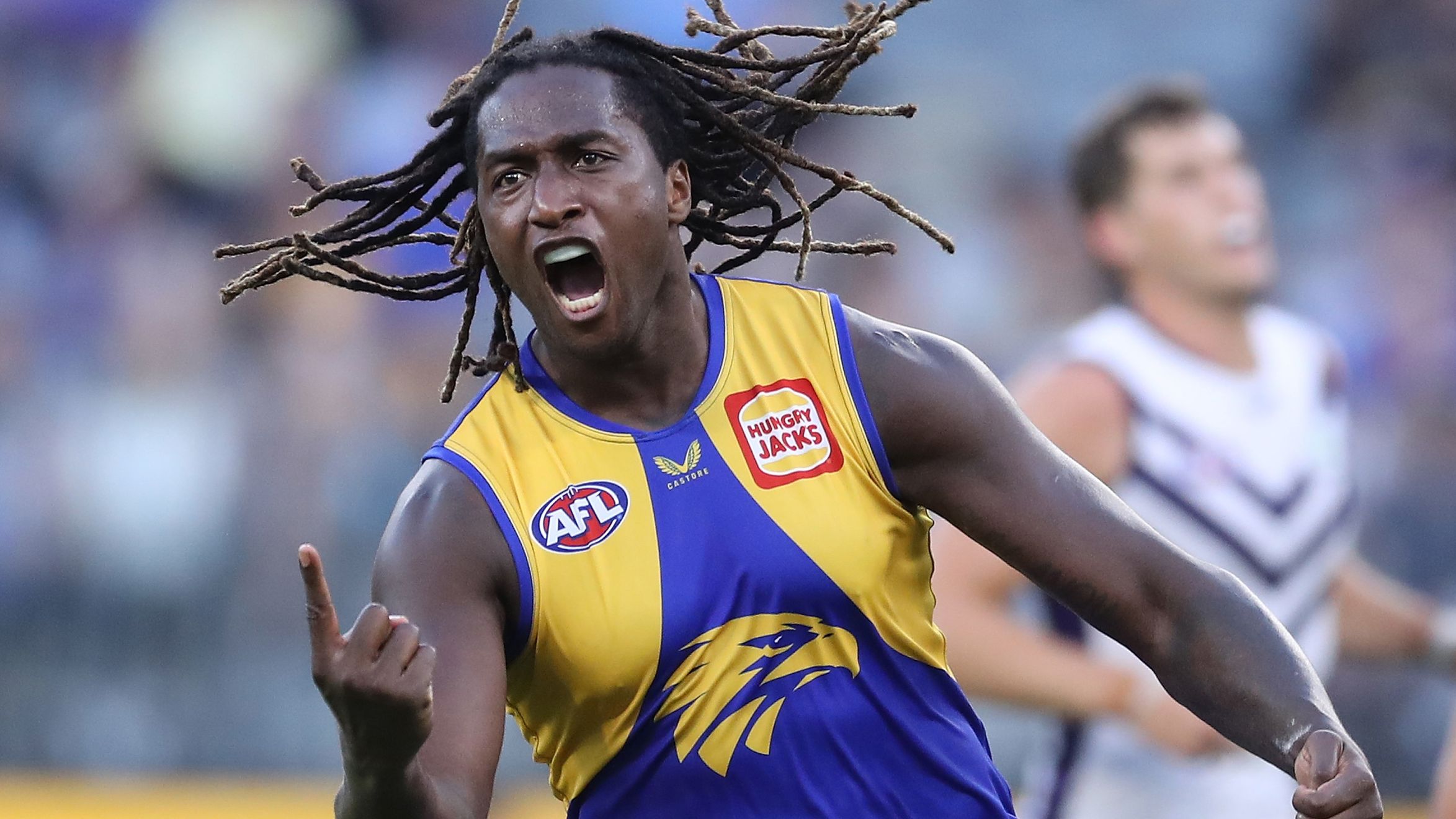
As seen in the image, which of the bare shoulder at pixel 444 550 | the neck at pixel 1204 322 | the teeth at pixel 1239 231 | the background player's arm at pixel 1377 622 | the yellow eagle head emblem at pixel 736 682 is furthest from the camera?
the teeth at pixel 1239 231

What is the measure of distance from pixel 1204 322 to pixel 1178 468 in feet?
1.86

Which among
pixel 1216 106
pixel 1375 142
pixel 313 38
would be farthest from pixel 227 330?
pixel 1375 142

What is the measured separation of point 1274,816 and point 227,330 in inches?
207

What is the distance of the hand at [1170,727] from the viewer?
5.71 meters

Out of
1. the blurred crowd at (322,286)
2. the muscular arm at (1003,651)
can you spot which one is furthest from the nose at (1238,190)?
the blurred crowd at (322,286)

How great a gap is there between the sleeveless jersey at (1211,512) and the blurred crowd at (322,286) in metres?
1.99

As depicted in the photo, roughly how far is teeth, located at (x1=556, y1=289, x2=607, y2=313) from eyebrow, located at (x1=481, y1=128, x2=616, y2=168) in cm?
25

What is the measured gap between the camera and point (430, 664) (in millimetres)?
2730

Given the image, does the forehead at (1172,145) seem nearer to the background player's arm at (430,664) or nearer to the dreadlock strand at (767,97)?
the dreadlock strand at (767,97)

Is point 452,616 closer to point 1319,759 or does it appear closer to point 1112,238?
point 1319,759

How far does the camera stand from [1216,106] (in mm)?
9844

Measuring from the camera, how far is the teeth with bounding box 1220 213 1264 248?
6414 millimetres

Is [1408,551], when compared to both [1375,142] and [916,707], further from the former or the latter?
[916,707]

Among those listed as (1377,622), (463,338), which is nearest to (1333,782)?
(463,338)
